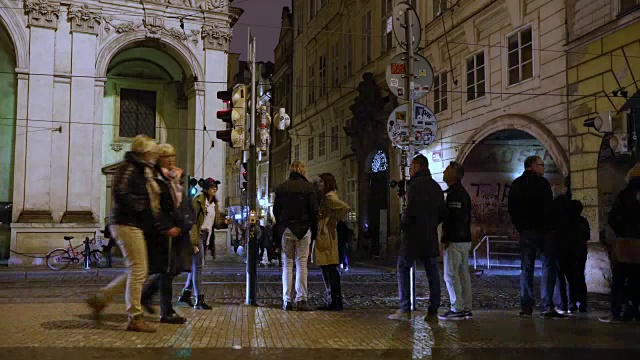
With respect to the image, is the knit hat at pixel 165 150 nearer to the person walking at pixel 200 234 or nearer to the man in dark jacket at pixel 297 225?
the person walking at pixel 200 234

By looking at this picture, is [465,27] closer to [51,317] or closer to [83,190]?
[83,190]

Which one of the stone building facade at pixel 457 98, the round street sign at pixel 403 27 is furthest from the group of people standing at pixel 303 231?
the stone building facade at pixel 457 98

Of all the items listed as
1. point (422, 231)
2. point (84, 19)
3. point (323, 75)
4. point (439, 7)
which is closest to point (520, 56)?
point (439, 7)

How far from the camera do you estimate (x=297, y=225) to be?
830 centimetres

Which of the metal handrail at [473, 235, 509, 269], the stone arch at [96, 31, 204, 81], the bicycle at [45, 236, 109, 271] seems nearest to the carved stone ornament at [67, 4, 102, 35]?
the stone arch at [96, 31, 204, 81]

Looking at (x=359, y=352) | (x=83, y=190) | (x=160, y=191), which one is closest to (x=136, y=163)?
(x=160, y=191)

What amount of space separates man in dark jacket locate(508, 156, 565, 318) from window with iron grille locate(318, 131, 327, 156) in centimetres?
2639

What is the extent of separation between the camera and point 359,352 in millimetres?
5613

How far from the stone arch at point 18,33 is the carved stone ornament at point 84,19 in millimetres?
1650

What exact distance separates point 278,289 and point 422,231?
5.40m

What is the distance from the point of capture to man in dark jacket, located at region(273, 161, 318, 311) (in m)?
8.32

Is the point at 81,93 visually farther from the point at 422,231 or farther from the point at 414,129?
the point at 422,231

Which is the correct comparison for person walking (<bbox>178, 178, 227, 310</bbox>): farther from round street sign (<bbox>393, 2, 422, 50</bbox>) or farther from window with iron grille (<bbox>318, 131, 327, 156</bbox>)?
window with iron grille (<bbox>318, 131, 327, 156</bbox>)

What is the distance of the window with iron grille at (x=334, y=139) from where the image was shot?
1262 inches
